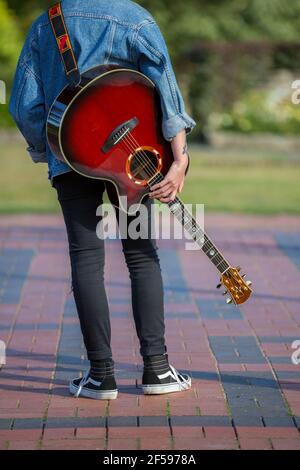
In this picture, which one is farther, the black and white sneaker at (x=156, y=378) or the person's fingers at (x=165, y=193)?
the black and white sneaker at (x=156, y=378)

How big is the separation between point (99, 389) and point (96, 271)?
19.1 inches

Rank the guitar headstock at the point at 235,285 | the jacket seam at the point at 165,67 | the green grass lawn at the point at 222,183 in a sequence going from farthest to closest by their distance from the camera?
the green grass lawn at the point at 222,183, the guitar headstock at the point at 235,285, the jacket seam at the point at 165,67

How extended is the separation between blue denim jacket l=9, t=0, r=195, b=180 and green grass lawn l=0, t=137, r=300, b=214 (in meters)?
6.51

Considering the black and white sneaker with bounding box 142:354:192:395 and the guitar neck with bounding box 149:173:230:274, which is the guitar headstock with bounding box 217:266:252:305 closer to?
the guitar neck with bounding box 149:173:230:274

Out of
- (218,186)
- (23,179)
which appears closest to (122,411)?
(218,186)

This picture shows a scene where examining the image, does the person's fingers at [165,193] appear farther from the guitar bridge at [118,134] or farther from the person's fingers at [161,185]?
the guitar bridge at [118,134]

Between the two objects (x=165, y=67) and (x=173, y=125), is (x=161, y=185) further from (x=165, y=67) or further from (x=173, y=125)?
(x=165, y=67)

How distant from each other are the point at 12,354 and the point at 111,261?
276cm

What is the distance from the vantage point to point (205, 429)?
159 inches

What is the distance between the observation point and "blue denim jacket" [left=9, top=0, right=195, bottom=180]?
13.7 feet

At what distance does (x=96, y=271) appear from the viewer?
445 cm

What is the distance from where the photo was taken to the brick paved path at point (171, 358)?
4.01 meters

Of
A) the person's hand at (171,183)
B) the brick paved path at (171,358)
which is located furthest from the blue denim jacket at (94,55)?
the brick paved path at (171,358)

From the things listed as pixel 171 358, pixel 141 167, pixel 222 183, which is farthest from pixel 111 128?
pixel 222 183
